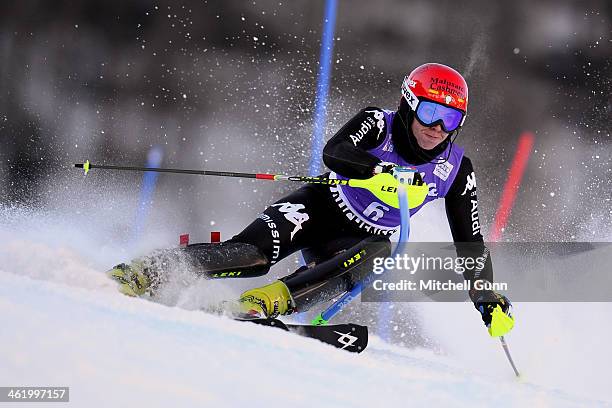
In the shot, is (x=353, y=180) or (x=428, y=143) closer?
(x=353, y=180)

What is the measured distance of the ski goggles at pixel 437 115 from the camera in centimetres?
304

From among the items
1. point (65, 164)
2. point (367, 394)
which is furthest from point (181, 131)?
point (367, 394)

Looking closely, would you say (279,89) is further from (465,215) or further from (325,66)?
(465,215)

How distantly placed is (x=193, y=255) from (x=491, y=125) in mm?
3865

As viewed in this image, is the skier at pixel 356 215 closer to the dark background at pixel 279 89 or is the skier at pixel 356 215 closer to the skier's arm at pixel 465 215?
the skier's arm at pixel 465 215

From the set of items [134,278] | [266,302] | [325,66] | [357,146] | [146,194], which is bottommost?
[266,302]

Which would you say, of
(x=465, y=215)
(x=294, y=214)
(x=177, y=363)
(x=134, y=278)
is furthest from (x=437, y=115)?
(x=177, y=363)

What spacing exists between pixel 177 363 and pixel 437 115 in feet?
6.00

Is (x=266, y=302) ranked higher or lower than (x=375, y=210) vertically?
lower

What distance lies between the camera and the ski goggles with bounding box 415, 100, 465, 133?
3.04 metres

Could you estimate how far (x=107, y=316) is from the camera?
1785 mm

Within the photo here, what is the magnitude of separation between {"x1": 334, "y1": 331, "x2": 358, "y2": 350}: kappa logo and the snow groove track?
0.43 meters

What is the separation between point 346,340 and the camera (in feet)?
8.38

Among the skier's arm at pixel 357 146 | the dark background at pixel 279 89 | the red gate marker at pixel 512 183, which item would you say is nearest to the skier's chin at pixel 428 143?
the skier's arm at pixel 357 146
